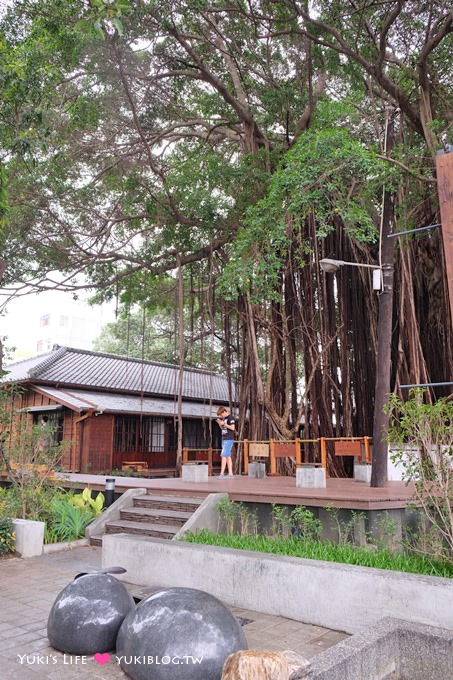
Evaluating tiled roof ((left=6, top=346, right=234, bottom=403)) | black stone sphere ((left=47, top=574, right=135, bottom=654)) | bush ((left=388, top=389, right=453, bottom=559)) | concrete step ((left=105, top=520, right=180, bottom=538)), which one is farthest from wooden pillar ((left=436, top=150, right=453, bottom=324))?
tiled roof ((left=6, top=346, right=234, bottom=403))

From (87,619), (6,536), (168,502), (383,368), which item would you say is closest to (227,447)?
(168,502)

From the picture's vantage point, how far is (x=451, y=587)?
3062 mm

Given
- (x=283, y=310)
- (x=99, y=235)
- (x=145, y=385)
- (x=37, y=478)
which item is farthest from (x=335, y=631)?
(x=145, y=385)

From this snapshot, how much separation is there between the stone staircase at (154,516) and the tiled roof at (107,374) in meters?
5.96

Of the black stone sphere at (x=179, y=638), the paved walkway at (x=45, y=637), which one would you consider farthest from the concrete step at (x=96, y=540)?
the black stone sphere at (x=179, y=638)

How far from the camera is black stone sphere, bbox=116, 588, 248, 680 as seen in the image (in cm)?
247

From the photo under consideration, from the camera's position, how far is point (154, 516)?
6.27 m

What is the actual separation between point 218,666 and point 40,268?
10.2 metres

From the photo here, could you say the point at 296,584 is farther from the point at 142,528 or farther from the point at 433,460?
the point at 142,528

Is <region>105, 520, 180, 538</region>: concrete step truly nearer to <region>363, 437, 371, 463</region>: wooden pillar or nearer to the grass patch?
the grass patch

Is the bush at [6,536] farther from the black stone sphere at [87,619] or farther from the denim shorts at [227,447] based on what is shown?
the denim shorts at [227,447]

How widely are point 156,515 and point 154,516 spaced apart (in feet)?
0.13

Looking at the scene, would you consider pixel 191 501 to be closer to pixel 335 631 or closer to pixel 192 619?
pixel 335 631

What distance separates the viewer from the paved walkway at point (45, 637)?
287 cm
